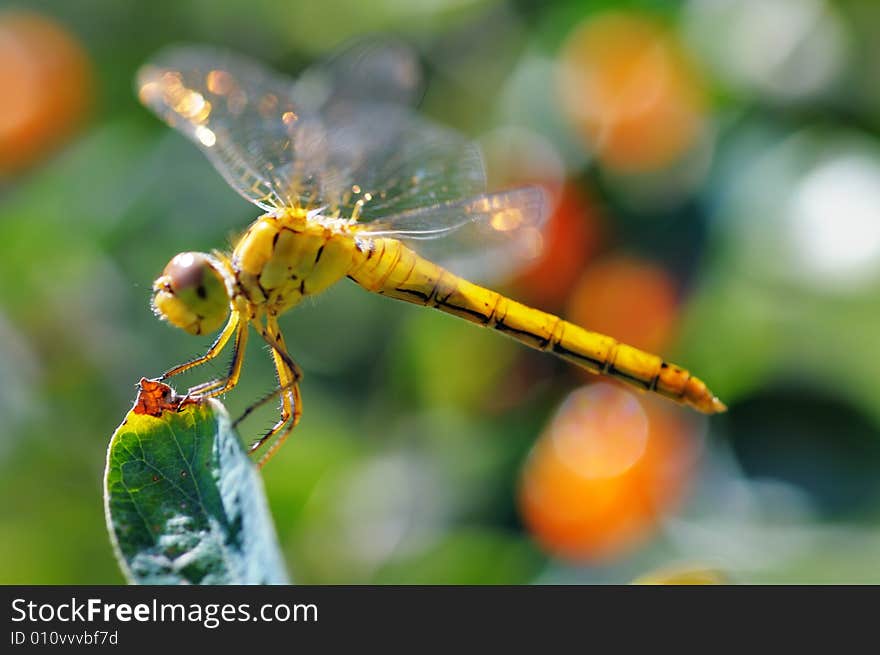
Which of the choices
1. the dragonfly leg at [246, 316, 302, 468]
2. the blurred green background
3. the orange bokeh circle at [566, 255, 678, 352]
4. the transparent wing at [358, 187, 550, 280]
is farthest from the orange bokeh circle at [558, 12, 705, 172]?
the dragonfly leg at [246, 316, 302, 468]

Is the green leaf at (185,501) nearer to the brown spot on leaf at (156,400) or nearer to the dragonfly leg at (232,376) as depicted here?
the brown spot on leaf at (156,400)

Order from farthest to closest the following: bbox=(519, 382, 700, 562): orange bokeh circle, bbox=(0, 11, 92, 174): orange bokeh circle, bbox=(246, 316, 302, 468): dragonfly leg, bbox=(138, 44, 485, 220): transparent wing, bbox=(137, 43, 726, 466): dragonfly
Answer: bbox=(0, 11, 92, 174): orange bokeh circle < bbox=(519, 382, 700, 562): orange bokeh circle < bbox=(138, 44, 485, 220): transparent wing < bbox=(137, 43, 726, 466): dragonfly < bbox=(246, 316, 302, 468): dragonfly leg

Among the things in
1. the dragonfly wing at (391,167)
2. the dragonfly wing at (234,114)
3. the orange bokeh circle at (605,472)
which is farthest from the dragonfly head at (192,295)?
the orange bokeh circle at (605,472)

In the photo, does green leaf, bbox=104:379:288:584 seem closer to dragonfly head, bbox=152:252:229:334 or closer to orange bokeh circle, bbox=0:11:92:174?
dragonfly head, bbox=152:252:229:334

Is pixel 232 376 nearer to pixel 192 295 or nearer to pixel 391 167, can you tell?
pixel 192 295

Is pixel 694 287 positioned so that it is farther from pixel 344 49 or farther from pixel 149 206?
pixel 149 206
